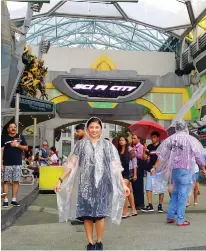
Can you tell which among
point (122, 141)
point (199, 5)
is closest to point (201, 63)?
point (199, 5)

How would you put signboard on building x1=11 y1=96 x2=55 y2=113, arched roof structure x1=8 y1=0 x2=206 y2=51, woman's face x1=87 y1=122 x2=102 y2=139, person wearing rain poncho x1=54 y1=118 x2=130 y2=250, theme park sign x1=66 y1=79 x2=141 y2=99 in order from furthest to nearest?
arched roof structure x1=8 y1=0 x2=206 y2=51, theme park sign x1=66 y1=79 x2=141 y2=99, signboard on building x1=11 y1=96 x2=55 y2=113, woman's face x1=87 y1=122 x2=102 y2=139, person wearing rain poncho x1=54 y1=118 x2=130 y2=250

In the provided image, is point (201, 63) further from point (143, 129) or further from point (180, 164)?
point (180, 164)

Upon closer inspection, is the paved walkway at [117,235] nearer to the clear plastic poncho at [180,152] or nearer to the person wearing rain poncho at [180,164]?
the person wearing rain poncho at [180,164]

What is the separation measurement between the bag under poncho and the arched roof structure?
1026 inches

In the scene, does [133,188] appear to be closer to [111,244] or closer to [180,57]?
[111,244]

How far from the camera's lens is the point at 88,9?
33438 millimetres

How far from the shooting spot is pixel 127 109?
30719mm

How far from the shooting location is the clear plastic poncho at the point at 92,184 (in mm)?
4219

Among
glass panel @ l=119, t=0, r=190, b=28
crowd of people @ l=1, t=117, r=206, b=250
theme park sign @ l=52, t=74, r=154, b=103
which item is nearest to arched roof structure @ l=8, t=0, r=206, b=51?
glass panel @ l=119, t=0, r=190, b=28

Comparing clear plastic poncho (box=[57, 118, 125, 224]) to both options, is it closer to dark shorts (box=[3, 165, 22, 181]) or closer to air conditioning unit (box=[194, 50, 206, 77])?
dark shorts (box=[3, 165, 22, 181])

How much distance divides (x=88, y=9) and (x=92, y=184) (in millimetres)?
30784

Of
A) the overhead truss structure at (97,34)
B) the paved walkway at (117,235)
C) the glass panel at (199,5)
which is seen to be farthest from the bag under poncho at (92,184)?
the overhead truss structure at (97,34)

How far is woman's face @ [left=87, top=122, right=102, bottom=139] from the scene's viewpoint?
4309 millimetres

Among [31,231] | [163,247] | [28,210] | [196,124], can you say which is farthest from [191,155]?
[196,124]
